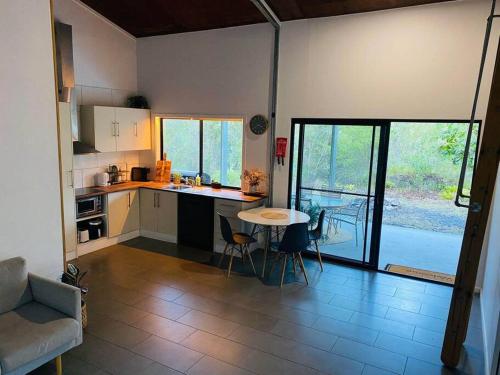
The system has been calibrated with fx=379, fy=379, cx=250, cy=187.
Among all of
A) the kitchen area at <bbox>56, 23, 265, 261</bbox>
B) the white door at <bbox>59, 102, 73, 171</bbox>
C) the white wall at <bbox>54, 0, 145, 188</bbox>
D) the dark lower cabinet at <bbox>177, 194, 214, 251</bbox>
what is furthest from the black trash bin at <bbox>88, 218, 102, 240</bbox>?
the dark lower cabinet at <bbox>177, 194, 214, 251</bbox>

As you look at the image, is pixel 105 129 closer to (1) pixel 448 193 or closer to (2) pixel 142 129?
(2) pixel 142 129

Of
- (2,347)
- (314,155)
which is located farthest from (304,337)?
(314,155)

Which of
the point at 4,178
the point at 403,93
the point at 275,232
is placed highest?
the point at 403,93

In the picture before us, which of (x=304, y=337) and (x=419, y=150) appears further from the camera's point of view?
(x=419, y=150)

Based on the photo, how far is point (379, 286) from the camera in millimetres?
4492

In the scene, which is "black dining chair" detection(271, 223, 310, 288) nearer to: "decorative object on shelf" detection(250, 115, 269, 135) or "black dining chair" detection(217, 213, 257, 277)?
"black dining chair" detection(217, 213, 257, 277)

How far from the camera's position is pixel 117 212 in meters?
5.67

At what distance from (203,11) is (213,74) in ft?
2.92

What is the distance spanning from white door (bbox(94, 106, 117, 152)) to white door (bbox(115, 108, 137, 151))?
0.28 feet

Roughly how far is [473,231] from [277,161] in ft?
9.75

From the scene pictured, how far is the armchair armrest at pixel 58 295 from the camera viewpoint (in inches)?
110

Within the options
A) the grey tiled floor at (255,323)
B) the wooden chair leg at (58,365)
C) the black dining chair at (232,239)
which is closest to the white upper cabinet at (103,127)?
the grey tiled floor at (255,323)

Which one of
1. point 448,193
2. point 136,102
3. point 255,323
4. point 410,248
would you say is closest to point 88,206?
point 136,102

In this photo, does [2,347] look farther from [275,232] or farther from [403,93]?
[403,93]
